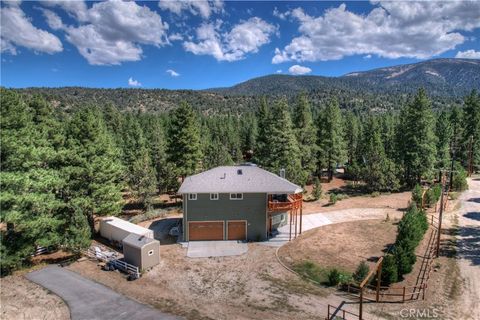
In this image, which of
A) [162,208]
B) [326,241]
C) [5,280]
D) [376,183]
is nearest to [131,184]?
[162,208]

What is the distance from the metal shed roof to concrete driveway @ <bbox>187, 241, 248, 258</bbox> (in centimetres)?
351

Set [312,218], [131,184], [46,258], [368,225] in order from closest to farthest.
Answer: [46,258], [368,225], [312,218], [131,184]

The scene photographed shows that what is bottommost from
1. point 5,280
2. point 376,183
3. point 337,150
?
point 5,280

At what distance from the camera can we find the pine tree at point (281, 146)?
40025 millimetres

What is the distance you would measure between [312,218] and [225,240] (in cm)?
938

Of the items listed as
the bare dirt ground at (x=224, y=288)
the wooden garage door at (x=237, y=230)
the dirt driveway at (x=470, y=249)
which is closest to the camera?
the bare dirt ground at (x=224, y=288)

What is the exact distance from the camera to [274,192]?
26484 millimetres

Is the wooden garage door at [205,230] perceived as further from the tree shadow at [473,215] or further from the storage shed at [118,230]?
the tree shadow at [473,215]

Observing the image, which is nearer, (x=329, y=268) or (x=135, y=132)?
(x=329, y=268)

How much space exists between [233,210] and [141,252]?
8.27 m

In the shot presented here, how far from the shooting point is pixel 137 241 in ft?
73.2

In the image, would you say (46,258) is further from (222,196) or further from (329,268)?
(329,268)

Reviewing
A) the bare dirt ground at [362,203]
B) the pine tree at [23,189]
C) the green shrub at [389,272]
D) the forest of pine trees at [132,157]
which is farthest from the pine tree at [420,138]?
the pine tree at [23,189]

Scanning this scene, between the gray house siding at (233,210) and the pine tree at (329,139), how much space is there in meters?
25.8
